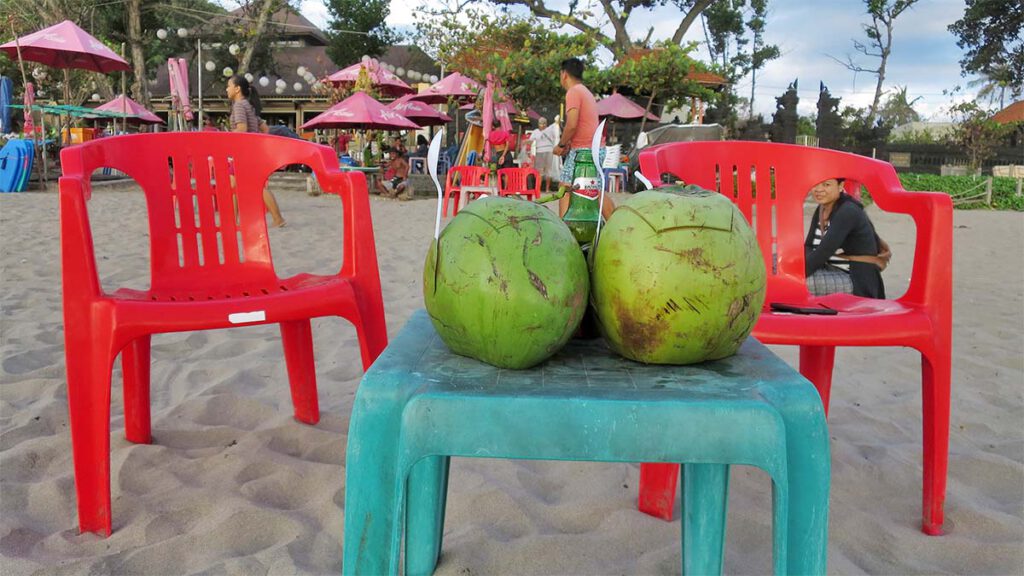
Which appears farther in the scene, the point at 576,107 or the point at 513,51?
the point at 513,51

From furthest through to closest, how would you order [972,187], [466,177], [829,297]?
[972,187], [466,177], [829,297]

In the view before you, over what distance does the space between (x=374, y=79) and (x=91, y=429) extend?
46.7 ft

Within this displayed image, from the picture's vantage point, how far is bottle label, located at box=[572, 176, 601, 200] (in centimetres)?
115

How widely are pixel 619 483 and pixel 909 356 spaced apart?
76.9 inches

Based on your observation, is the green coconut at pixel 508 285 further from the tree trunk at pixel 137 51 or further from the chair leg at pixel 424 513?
the tree trunk at pixel 137 51

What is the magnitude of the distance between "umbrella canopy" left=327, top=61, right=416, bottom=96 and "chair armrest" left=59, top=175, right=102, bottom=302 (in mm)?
13133

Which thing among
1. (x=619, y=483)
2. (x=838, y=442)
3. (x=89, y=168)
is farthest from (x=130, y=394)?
(x=838, y=442)

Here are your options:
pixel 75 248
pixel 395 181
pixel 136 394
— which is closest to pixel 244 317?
pixel 75 248

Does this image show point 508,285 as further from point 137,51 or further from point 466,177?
point 137,51

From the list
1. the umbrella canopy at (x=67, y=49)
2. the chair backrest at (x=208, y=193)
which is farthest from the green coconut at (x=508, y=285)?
the umbrella canopy at (x=67, y=49)

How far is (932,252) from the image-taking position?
162cm

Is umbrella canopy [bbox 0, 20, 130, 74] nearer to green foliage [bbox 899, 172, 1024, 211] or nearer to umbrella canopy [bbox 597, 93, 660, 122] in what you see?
umbrella canopy [bbox 597, 93, 660, 122]

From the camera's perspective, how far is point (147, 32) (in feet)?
72.8

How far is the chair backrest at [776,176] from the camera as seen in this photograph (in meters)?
1.93
